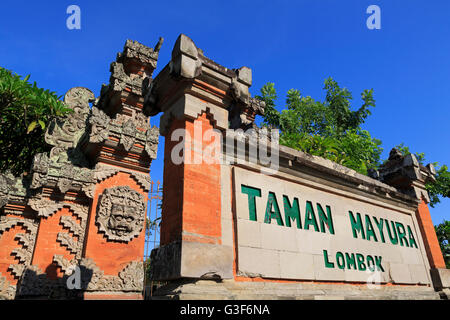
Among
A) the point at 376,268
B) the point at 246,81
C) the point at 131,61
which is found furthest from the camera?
the point at 131,61

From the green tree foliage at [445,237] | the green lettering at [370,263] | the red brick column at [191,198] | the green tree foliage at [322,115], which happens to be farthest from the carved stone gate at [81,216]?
the green tree foliage at [445,237]

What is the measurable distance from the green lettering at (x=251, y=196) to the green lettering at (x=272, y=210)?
0.66 feet

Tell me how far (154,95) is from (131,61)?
26.1 ft

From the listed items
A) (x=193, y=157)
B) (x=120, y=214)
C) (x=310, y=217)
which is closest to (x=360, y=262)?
(x=310, y=217)

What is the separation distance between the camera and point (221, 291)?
3080 millimetres

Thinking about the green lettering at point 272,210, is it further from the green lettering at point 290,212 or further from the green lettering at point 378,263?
the green lettering at point 378,263

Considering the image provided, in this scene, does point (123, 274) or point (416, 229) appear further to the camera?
point (123, 274)

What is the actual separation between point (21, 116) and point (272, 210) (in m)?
15.5

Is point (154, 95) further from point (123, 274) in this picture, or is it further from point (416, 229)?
point (416, 229)

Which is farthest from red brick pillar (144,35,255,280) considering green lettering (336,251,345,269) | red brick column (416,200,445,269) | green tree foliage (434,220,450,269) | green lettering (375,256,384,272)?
green tree foliage (434,220,450,269)

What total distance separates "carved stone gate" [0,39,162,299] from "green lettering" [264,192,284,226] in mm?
5316

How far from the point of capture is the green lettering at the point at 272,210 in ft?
13.4

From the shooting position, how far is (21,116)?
14602 mm
